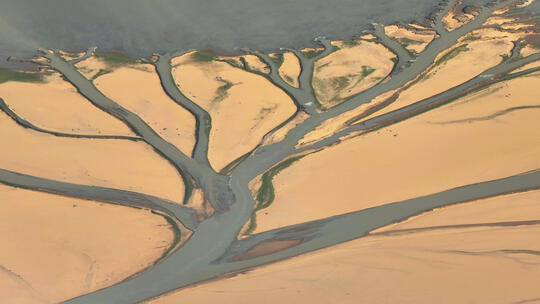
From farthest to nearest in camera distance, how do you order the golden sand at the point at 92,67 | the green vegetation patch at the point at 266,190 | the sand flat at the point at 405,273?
Result: 1. the golden sand at the point at 92,67
2. the green vegetation patch at the point at 266,190
3. the sand flat at the point at 405,273

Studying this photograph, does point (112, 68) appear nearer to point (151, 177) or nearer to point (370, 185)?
point (151, 177)

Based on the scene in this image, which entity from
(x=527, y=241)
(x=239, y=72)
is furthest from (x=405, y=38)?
(x=527, y=241)

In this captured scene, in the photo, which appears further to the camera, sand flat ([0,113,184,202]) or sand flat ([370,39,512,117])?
sand flat ([370,39,512,117])

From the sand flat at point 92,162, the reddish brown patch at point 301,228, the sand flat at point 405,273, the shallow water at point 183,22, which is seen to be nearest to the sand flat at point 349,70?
the shallow water at point 183,22

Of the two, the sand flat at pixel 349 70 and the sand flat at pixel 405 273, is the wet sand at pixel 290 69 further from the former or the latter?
the sand flat at pixel 405 273

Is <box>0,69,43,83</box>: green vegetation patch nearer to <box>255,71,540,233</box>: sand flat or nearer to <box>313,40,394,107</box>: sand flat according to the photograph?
<box>313,40,394,107</box>: sand flat

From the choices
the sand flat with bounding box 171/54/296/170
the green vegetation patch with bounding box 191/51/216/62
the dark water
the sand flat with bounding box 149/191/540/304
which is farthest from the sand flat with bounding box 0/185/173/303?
the dark water
